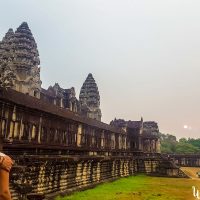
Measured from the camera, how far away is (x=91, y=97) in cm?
7119

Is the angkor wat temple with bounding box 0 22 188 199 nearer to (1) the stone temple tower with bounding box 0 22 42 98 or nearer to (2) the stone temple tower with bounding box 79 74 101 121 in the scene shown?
(1) the stone temple tower with bounding box 0 22 42 98

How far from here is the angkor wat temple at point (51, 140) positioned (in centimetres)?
1961

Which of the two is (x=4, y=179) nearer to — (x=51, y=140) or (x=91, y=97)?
(x=51, y=140)

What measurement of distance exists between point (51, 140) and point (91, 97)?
45.9 meters

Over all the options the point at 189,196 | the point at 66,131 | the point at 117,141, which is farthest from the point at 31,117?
the point at 117,141

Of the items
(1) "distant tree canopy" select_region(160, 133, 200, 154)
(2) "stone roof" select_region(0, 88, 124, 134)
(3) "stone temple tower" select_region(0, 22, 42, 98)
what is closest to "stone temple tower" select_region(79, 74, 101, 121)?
(3) "stone temple tower" select_region(0, 22, 42, 98)

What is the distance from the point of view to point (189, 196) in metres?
29.2

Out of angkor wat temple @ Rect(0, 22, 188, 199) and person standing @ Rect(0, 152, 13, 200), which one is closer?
person standing @ Rect(0, 152, 13, 200)

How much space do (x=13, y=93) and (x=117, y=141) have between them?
2726 centimetres

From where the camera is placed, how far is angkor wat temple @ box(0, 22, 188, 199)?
19.6m

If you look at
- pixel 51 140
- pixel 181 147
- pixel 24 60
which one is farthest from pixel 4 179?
pixel 181 147

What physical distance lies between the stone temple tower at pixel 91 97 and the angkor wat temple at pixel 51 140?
11665mm

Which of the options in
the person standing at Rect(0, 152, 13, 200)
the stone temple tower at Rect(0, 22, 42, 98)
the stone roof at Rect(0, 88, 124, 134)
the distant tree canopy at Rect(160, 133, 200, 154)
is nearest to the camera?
the person standing at Rect(0, 152, 13, 200)

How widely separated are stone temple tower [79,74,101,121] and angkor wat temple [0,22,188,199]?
1167 centimetres
